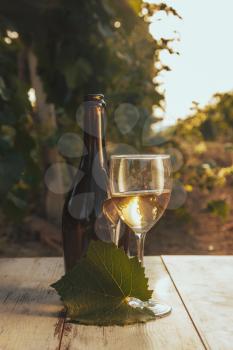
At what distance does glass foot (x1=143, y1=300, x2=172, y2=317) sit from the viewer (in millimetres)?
1048

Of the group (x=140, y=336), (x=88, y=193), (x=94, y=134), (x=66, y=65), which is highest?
(x=66, y=65)

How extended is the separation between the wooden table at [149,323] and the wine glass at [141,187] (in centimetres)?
8

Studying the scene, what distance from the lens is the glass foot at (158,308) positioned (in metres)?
1.05

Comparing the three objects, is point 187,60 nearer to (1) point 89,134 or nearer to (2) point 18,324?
(1) point 89,134

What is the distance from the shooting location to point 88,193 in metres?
1.29

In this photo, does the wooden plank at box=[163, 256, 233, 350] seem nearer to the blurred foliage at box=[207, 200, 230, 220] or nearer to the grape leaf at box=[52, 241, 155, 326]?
the grape leaf at box=[52, 241, 155, 326]

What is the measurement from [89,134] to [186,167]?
3.06m

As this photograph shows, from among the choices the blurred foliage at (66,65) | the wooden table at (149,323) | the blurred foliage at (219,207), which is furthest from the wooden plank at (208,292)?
the blurred foliage at (219,207)

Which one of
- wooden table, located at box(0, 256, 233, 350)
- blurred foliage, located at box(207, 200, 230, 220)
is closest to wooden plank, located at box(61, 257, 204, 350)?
wooden table, located at box(0, 256, 233, 350)

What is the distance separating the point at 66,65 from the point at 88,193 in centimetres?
Result: 173

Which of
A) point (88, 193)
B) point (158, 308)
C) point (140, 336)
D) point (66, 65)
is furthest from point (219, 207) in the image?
point (140, 336)

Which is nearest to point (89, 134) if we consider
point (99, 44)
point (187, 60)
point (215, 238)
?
point (187, 60)

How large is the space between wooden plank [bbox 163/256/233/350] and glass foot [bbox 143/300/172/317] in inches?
1.8

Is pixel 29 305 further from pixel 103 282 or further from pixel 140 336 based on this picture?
pixel 140 336
